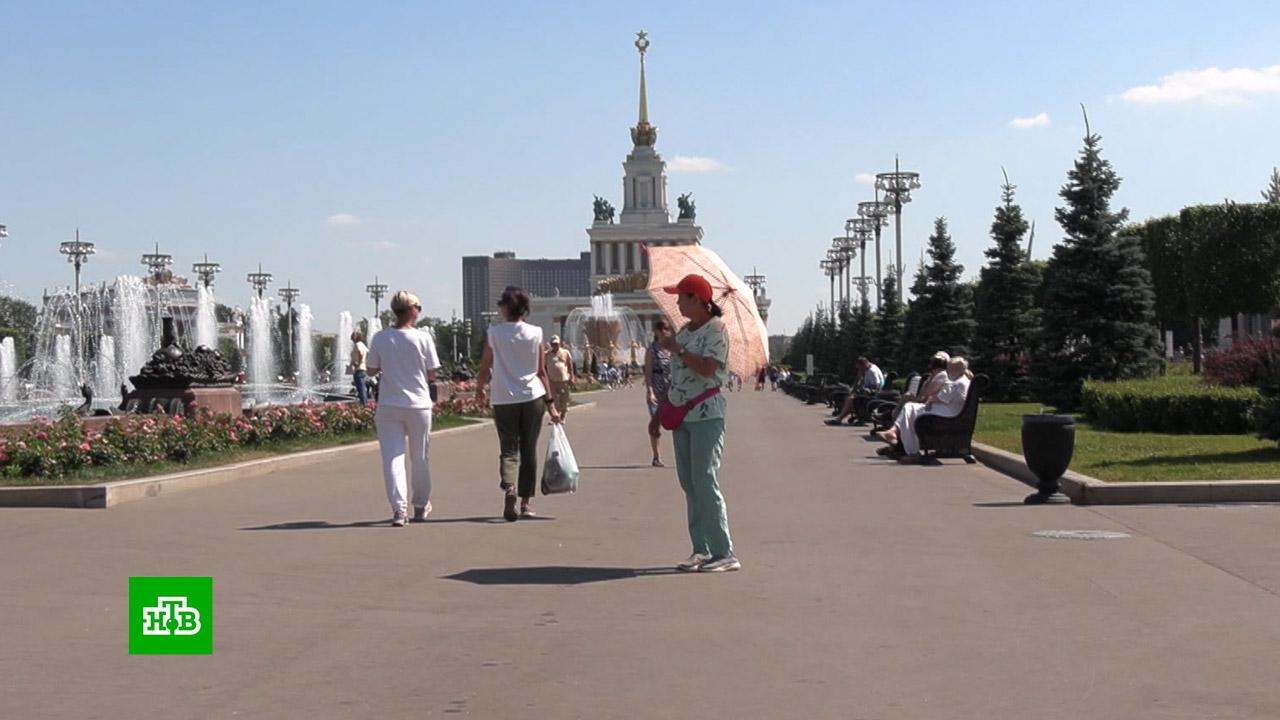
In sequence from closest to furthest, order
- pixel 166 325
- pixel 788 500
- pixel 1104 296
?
pixel 788 500 < pixel 166 325 < pixel 1104 296

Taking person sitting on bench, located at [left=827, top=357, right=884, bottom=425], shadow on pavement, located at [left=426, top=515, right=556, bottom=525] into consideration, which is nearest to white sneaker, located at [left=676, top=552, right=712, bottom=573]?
shadow on pavement, located at [left=426, top=515, right=556, bottom=525]

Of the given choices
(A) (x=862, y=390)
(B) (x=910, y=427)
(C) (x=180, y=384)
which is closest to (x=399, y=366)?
(B) (x=910, y=427)

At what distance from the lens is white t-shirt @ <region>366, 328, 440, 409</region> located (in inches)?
516

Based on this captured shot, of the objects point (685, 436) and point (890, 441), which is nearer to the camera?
point (685, 436)

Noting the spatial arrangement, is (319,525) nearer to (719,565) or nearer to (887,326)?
(719,565)

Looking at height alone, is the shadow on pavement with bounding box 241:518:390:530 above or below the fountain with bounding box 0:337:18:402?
below

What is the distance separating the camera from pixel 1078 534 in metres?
11.9

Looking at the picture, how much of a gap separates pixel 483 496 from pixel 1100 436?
1059cm

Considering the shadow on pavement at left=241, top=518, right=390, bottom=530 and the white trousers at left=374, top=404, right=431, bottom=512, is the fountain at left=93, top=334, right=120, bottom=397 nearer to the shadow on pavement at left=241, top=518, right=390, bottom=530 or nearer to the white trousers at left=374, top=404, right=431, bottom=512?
the shadow on pavement at left=241, top=518, right=390, bottom=530

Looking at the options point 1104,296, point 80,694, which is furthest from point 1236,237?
point 80,694

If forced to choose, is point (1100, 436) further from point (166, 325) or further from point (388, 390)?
point (166, 325)

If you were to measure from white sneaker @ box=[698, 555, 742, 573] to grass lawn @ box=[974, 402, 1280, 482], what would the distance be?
240 inches

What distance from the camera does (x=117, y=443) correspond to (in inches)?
679

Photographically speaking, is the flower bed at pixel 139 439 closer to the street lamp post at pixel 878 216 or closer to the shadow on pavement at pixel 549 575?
the shadow on pavement at pixel 549 575
